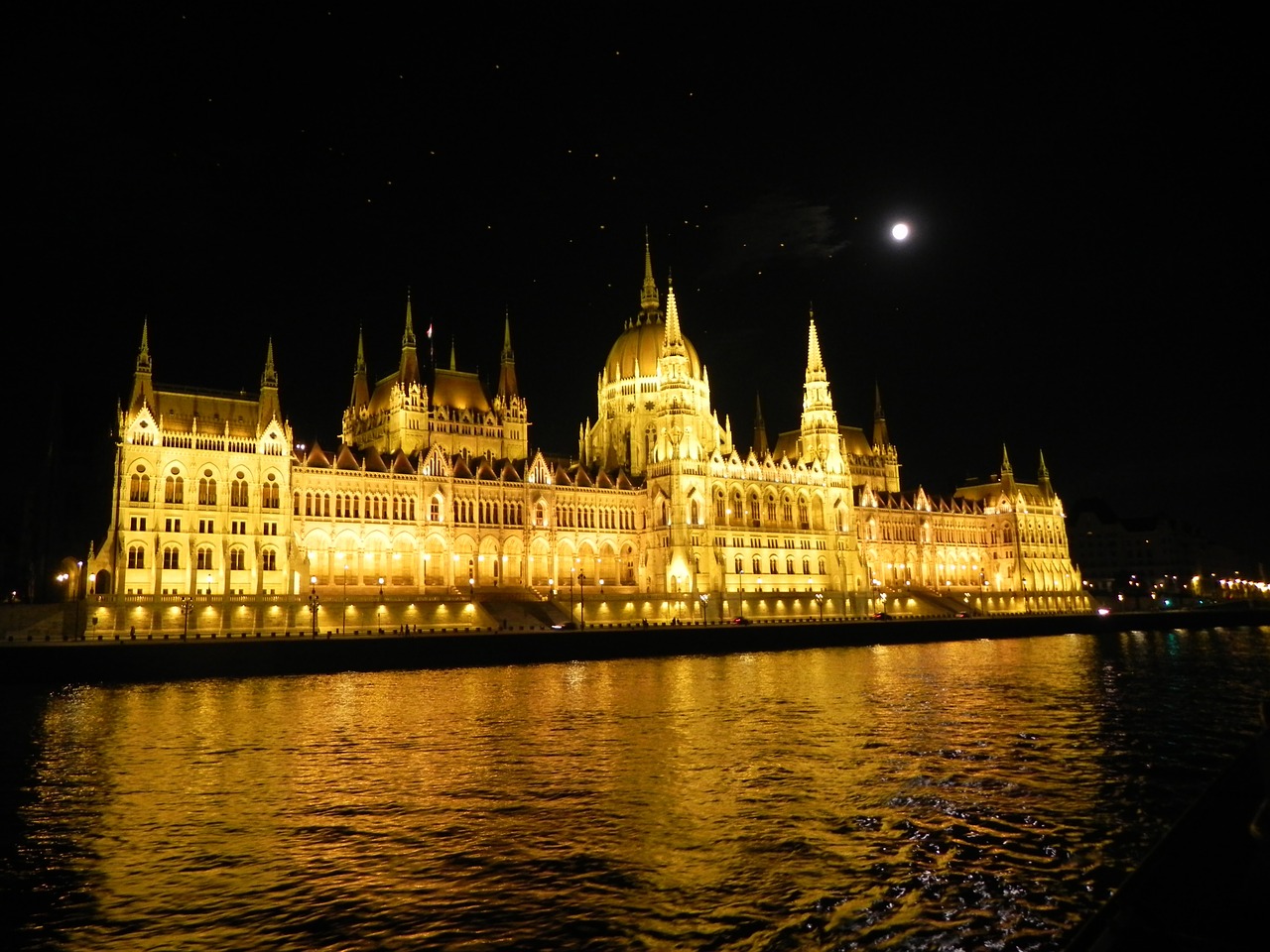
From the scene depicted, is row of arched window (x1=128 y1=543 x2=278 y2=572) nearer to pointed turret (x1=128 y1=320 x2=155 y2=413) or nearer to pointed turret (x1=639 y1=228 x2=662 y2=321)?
pointed turret (x1=128 y1=320 x2=155 y2=413)

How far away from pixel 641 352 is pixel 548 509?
29.5 m

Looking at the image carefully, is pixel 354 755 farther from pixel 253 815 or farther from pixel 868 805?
pixel 868 805

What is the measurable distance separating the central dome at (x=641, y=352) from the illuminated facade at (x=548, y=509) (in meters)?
0.26

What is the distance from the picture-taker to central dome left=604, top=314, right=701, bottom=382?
120 m

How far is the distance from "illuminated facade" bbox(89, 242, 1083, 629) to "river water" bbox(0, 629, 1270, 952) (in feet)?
121

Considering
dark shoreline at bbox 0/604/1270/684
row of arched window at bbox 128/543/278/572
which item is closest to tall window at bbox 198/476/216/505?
row of arched window at bbox 128/543/278/572

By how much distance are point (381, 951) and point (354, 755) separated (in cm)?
1616

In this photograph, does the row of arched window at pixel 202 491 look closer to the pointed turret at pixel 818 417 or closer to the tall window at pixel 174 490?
the tall window at pixel 174 490

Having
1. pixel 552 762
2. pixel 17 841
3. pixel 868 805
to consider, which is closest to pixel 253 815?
pixel 17 841

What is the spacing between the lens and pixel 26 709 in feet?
138

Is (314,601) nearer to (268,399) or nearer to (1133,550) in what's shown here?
(268,399)

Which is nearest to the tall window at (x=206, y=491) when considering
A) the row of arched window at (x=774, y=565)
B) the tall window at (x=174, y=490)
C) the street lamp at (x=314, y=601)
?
the tall window at (x=174, y=490)

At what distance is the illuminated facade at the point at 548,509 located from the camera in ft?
262

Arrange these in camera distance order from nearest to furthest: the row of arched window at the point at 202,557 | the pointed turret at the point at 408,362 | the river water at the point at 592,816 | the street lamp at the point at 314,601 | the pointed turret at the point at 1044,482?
the river water at the point at 592,816
the street lamp at the point at 314,601
the row of arched window at the point at 202,557
the pointed turret at the point at 408,362
the pointed turret at the point at 1044,482
